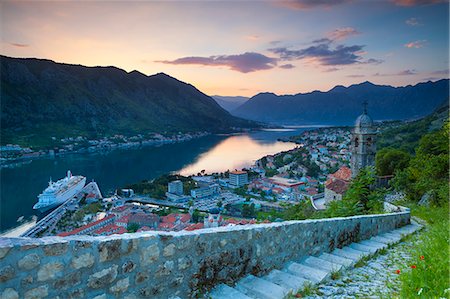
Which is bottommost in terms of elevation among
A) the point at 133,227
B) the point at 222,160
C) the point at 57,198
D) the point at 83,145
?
the point at 222,160

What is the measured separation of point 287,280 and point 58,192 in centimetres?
3996

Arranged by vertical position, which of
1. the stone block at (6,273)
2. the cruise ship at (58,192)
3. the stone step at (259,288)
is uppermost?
the stone block at (6,273)

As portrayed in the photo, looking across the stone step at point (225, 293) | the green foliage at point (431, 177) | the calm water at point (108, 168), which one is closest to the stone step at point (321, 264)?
the stone step at point (225, 293)

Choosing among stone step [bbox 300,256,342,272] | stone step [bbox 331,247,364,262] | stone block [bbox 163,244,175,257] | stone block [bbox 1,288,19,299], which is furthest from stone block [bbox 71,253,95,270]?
stone step [bbox 331,247,364,262]

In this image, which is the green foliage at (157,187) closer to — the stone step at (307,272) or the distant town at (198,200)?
the distant town at (198,200)

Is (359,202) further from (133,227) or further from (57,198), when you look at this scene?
(57,198)

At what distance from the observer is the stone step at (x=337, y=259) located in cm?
352

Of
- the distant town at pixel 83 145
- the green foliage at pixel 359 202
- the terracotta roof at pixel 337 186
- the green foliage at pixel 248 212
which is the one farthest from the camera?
the distant town at pixel 83 145

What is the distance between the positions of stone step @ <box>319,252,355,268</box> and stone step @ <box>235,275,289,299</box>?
113cm

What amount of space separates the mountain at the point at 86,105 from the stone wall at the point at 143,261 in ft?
293

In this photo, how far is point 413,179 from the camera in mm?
13984

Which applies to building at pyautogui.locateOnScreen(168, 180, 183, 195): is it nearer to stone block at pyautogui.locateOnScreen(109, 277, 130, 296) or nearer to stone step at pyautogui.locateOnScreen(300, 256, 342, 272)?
stone step at pyautogui.locateOnScreen(300, 256, 342, 272)

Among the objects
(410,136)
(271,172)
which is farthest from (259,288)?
(410,136)

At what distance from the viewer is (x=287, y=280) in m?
3.06
